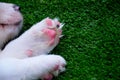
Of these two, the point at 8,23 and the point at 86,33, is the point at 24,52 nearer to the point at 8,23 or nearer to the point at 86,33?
the point at 8,23

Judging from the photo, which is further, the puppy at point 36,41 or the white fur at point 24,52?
the puppy at point 36,41

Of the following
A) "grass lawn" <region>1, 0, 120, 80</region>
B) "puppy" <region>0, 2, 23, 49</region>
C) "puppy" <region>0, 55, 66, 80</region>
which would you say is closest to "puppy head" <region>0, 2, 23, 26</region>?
"puppy" <region>0, 2, 23, 49</region>

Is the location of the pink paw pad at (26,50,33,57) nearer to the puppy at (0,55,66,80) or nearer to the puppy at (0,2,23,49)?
the puppy at (0,55,66,80)

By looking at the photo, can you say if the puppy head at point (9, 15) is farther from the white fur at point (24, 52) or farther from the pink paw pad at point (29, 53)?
the pink paw pad at point (29, 53)

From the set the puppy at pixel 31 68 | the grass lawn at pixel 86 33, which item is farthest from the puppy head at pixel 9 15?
the puppy at pixel 31 68

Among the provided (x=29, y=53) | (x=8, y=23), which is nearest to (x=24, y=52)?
(x=29, y=53)

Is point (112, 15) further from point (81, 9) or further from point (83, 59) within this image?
point (83, 59)
